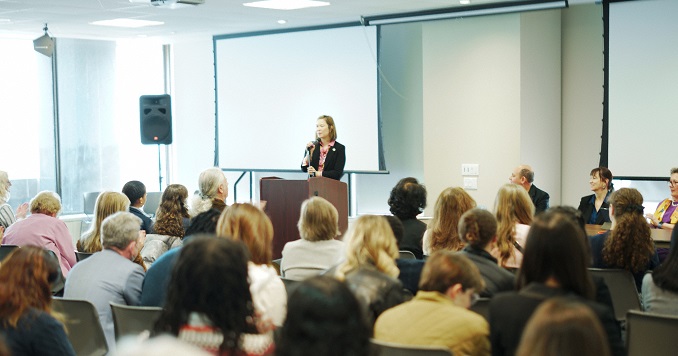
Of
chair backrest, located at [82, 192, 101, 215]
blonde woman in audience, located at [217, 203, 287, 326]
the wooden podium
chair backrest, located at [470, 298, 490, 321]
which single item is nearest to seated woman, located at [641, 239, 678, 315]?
chair backrest, located at [470, 298, 490, 321]

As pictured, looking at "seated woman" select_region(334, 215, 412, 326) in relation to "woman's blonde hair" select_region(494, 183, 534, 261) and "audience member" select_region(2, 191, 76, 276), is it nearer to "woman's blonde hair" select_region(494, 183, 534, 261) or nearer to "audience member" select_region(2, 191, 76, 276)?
"woman's blonde hair" select_region(494, 183, 534, 261)

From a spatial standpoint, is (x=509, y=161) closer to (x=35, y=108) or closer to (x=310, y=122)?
(x=310, y=122)

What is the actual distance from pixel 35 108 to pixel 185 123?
7.22ft

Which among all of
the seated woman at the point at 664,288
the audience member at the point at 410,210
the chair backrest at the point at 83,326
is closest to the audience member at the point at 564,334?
the seated woman at the point at 664,288

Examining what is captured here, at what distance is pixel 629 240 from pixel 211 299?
3.15 metres

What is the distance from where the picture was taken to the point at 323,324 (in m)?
1.77

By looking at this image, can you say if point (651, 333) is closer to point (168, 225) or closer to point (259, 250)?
point (259, 250)

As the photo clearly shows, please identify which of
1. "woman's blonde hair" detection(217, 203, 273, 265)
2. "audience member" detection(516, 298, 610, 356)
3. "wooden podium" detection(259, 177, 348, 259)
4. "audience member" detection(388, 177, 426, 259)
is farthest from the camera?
"wooden podium" detection(259, 177, 348, 259)

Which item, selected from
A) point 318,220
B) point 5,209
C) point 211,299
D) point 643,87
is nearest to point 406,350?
point 211,299

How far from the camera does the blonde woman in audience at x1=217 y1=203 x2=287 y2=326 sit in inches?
136

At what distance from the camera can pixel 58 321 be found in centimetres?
306

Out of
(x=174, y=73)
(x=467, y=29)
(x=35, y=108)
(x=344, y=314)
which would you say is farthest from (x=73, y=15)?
(x=344, y=314)

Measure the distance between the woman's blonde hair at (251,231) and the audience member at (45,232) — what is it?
2806mm

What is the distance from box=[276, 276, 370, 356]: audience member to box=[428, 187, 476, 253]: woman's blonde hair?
10.5ft
